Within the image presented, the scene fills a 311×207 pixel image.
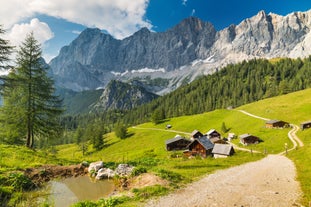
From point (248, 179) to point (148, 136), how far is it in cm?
9391

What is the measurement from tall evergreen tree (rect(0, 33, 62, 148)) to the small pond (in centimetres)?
1673

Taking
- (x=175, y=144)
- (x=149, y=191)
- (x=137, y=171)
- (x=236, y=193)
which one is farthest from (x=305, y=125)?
(x=149, y=191)

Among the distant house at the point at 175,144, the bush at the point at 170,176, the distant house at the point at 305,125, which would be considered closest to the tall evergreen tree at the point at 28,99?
the bush at the point at 170,176

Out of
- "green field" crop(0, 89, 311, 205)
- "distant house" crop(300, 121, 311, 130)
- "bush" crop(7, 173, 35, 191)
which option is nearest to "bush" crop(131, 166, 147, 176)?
"green field" crop(0, 89, 311, 205)

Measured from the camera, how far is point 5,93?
32.8 m

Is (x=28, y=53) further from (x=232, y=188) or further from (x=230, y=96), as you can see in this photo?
(x=230, y=96)

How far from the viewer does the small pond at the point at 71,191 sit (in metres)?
16.2

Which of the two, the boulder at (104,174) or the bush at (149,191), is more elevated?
the boulder at (104,174)

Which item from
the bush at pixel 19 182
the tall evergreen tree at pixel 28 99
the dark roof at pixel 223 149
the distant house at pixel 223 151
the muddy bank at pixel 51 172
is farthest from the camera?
the dark roof at pixel 223 149

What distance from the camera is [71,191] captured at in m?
18.9

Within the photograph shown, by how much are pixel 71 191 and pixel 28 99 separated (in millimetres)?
21152

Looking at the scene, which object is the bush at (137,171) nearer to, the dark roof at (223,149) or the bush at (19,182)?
the bush at (19,182)

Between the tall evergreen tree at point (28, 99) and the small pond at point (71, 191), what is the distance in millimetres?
16730

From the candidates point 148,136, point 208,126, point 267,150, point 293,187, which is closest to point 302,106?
point 208,126
